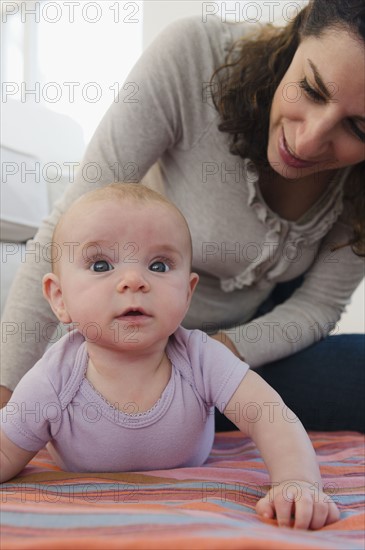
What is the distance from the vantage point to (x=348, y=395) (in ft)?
3.76

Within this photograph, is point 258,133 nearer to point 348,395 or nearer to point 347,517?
point 348,395

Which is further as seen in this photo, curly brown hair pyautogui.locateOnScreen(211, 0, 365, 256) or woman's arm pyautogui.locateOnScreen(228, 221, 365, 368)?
woman's arm pyautogui.locateOnScreen(228, 221, 365, 368)

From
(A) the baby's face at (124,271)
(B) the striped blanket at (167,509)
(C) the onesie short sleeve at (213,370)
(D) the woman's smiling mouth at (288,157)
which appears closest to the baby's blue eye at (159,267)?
(A) the baby's face at (124,271)

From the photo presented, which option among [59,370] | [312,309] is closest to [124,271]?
A: [59,370]

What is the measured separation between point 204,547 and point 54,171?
5.32 ft

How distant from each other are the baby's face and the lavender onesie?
64 millimetres

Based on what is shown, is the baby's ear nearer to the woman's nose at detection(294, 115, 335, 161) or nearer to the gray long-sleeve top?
the gray long-sleeve top

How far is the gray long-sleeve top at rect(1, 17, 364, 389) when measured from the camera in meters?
0.98

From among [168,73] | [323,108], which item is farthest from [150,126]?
[323,108]

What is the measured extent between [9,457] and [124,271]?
0.77 feet

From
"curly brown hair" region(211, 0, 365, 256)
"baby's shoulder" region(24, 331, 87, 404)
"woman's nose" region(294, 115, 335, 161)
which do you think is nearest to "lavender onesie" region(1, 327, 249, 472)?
"baby's shoulder" region(24, 331, 87, 404)

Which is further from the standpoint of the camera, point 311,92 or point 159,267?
point 311,92

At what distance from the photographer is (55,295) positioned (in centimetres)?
75

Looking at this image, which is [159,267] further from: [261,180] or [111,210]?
[261,180]
